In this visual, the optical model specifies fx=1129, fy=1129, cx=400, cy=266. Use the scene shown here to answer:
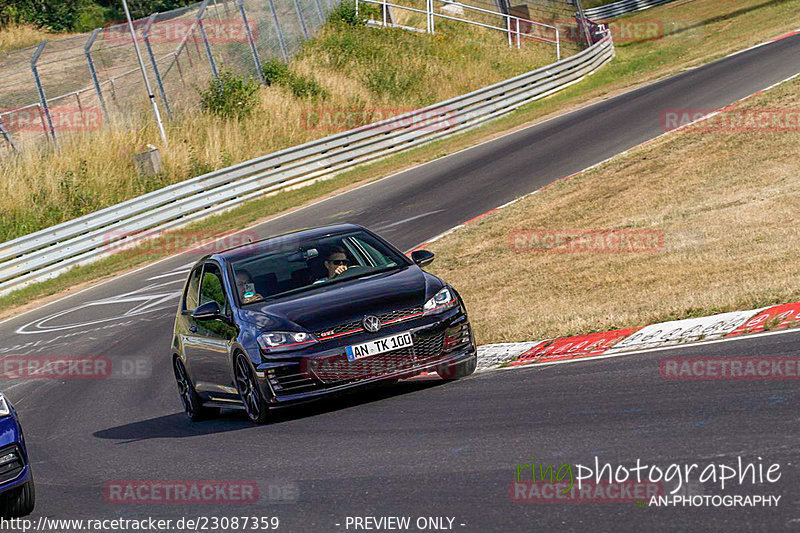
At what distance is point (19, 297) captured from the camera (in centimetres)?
2256

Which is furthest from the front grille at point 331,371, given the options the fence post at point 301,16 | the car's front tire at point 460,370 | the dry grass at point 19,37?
the dry grass at point 19,37

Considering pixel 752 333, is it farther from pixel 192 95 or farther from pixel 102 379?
pixel 192 95

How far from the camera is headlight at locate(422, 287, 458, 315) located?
922 centimetres

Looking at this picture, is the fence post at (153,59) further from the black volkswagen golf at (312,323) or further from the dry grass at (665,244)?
the black volkswagen golf at (312,323)

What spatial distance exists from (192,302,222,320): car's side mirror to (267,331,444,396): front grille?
1062 millimetres

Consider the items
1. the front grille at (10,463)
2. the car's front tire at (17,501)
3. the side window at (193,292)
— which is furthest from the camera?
the side window at (193,292)

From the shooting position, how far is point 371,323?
8.93 meters

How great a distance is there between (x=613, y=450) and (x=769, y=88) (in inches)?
834

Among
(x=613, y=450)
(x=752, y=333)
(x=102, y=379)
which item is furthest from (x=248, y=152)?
(x=613, y=450)

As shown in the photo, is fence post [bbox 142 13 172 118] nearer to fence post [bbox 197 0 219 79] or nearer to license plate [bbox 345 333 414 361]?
fence post [bbox 197 0 219 79]

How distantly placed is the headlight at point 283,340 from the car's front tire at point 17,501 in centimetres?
227

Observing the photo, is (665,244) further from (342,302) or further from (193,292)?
(342,302)

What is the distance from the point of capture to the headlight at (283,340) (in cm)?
889

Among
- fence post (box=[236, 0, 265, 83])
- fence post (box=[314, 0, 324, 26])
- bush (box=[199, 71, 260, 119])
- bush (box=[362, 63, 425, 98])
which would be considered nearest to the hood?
bush (box=[199, 71, 260, 119])
